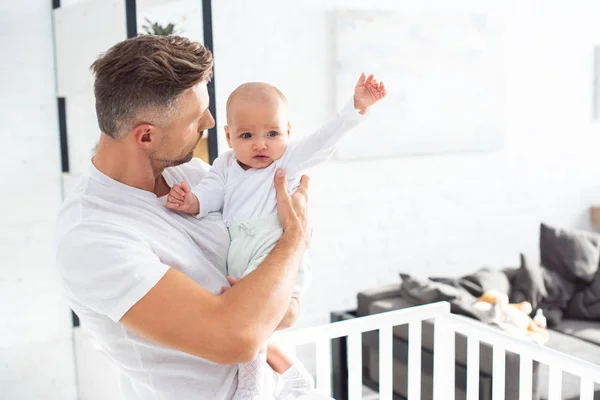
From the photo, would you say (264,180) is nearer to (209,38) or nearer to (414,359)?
(414,359)

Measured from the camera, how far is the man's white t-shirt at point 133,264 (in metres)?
1.21

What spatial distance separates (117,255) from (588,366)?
1.22 m

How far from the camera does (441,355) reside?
2.33 m

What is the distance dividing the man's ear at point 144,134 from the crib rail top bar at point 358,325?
0.79 metres

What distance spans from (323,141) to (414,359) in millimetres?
1027

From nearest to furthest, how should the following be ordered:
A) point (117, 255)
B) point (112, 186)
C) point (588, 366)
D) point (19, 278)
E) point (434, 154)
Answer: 1. point (117, 255)
2. point (112, 186)
3. point (588, 366)
4. point (19, 278)
5. point (434, 154)

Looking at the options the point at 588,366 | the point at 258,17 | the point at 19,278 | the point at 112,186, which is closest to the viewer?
the point at 112,186

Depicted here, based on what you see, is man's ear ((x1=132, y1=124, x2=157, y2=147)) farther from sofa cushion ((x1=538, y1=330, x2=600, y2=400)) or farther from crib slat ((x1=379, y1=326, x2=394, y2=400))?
sofa cushion ((x1=538, y1=330, x2=600, y2=400))

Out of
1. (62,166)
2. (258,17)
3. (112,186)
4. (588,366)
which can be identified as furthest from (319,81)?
(112,186)

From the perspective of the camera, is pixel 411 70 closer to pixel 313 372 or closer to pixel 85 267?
pixel 313 372

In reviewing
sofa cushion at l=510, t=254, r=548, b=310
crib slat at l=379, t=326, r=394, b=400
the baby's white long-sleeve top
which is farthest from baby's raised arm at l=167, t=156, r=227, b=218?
sofa cushion at l=510, t=254, r=548, b=310

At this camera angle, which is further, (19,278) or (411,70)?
(411,70)

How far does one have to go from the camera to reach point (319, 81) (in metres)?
4.11

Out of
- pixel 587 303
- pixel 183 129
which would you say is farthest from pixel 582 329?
pixel 183 129
